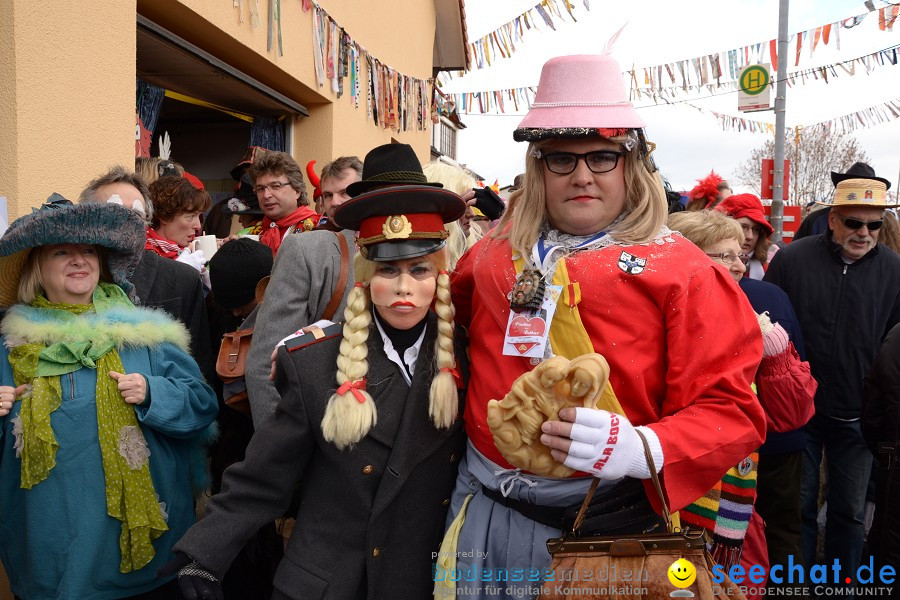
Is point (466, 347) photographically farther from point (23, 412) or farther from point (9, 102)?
point (9, 102)

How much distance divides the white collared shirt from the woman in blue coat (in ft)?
3.16

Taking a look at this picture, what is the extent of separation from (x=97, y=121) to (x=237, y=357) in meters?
2.00

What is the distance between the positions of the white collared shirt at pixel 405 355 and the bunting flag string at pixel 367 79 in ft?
18.8

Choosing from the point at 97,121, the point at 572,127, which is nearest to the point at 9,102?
the point at 97,121

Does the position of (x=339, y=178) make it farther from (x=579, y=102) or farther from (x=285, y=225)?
(x=579, y=102)

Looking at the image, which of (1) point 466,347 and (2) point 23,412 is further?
(2) point 23,412

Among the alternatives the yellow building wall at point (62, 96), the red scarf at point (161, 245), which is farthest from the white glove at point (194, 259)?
the yellow building wall at point (62, 96)

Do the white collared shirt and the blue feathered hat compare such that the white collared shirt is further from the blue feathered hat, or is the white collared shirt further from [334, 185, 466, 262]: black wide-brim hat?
the blue feathered hat

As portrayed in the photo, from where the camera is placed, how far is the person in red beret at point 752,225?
13.7 ft

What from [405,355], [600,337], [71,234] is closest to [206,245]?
[71,234]

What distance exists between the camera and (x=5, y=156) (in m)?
3.30

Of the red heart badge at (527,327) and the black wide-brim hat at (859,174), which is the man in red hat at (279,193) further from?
the black wide-brim hat at (859,174)

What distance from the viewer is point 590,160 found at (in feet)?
6.18

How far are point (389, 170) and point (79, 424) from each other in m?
1.44
